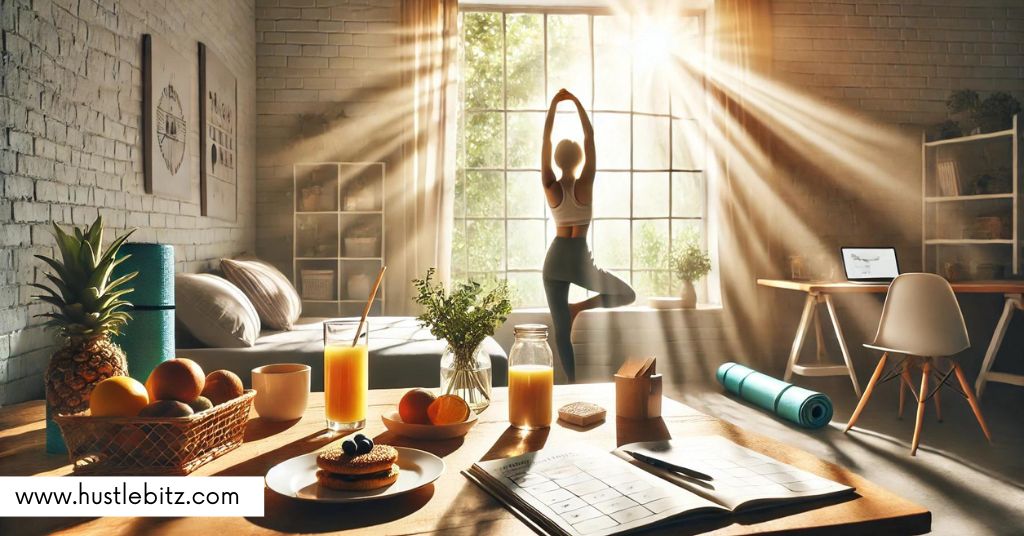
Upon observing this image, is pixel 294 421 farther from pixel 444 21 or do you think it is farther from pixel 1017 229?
pixel 1017 229

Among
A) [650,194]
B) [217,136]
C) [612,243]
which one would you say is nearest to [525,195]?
[612,243]

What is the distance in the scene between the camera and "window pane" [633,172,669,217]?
512 cm

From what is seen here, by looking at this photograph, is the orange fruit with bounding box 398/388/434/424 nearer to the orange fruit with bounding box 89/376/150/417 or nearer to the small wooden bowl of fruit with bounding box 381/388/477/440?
the small wooden bowl of fruit with bounding box 381/388/477/440

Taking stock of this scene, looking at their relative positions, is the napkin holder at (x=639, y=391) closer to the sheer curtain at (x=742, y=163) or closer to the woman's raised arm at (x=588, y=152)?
the woman's raised arm at (x=588, y=152)

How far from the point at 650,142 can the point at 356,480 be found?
183 inches

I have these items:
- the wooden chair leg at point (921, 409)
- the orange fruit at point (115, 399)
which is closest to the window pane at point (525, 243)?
the wooden chair leg at point (921, 409)

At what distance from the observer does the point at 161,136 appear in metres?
3.05

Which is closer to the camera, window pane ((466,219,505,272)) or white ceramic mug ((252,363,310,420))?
white ceramic mug ((252,363,310,420))

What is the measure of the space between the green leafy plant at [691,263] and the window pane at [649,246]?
0.36 m

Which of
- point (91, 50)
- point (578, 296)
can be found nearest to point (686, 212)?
point (578, 296)

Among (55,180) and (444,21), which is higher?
(444,21)

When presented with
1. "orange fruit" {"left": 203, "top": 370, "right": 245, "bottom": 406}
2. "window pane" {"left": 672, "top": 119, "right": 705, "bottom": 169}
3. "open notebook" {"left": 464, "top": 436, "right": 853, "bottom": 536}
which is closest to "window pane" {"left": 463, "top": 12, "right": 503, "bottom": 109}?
"window pane" {"left": 672, "top": 119, "right": 705, "bottom": 169}

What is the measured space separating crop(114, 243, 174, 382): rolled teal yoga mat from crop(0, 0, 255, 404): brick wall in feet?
3.47

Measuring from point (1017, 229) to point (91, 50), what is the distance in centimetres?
545
